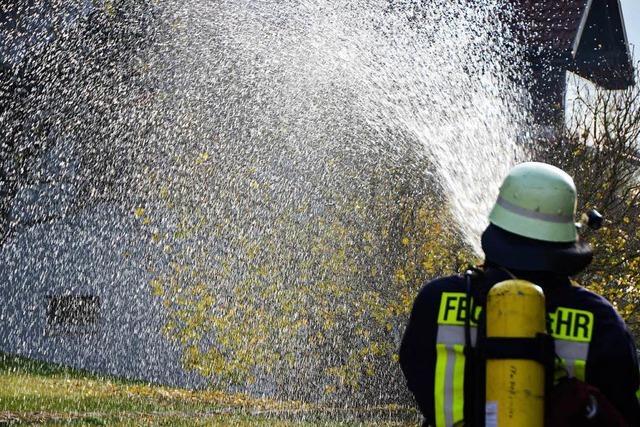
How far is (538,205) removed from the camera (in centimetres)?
257

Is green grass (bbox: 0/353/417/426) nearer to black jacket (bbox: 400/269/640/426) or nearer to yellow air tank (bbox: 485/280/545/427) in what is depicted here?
black jacket (bbox: 400/269/640/426)

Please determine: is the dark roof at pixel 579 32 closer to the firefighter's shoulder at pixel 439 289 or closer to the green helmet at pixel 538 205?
the green helmet at pixel 538 205

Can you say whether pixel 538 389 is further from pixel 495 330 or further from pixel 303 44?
pixel 303 44

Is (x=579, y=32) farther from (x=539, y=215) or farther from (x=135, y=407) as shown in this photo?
A: (x=539, y=215)

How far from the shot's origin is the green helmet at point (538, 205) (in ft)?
8.39

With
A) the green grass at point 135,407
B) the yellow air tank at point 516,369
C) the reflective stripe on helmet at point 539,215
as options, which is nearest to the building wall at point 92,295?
the green grass at point 135,407

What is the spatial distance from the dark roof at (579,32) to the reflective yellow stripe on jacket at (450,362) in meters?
12.2

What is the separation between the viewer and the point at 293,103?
11242 mm

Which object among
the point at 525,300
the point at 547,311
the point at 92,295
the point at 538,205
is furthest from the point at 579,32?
the point at 525,300

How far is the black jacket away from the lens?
97.0 inches

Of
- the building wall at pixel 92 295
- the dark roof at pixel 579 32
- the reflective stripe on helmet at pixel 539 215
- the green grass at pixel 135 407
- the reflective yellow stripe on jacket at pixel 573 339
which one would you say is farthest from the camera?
the dark roof at pixel 579 32

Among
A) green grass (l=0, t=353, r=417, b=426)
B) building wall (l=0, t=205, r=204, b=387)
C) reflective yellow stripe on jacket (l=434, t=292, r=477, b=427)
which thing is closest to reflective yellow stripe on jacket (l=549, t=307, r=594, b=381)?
reflective yellow stripe on jacket (l=434, t=292, r=477, b=427)

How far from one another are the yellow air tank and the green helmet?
275mm

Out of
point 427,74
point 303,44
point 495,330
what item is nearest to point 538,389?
point 495,330
